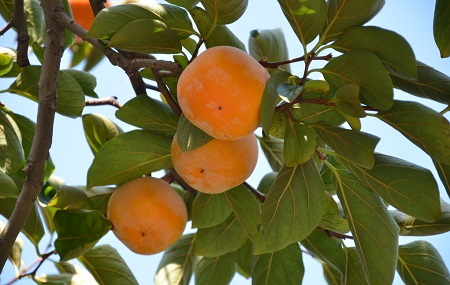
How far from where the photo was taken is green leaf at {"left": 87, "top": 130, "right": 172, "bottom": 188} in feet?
5.09

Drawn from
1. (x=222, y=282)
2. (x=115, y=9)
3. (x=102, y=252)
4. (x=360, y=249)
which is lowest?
(x=222, y=282)

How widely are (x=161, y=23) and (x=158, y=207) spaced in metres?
0.45

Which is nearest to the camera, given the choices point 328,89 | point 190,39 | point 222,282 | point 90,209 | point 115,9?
point 328,89

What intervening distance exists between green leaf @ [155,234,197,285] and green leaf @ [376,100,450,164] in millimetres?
861

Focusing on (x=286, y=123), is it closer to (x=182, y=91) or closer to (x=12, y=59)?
(x=182, y=91)

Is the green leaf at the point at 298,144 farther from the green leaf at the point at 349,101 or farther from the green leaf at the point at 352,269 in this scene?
the green leaf at the point at 352,269

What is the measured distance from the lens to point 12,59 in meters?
1.72

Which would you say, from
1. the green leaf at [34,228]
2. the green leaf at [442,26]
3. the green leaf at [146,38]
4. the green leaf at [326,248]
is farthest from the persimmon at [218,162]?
the green leaf at [34,228]

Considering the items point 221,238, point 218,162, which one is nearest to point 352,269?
point 221,238

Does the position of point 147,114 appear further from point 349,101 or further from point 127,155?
point 349,101

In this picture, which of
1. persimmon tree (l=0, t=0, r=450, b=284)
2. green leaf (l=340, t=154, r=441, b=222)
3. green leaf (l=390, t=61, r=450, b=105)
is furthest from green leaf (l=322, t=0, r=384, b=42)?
green leaf (l=340, t=154, r=441, b=222)

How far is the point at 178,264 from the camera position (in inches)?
76.2

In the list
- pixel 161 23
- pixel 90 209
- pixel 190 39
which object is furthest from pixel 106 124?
pixel 161 23

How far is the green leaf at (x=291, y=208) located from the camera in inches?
52.4
